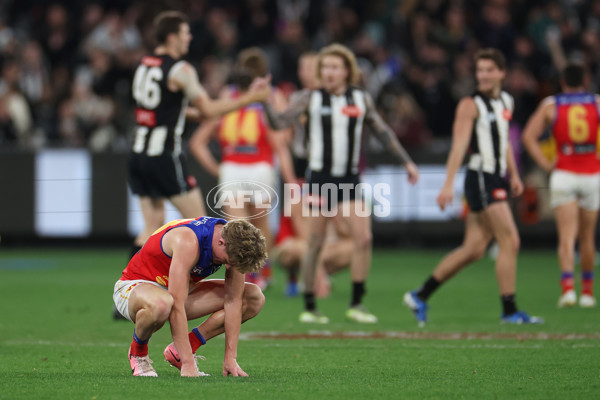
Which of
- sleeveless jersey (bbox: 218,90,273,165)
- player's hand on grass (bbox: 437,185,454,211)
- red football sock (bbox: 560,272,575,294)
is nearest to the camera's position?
player's hand on grass (bbox: 437,185,454,211)

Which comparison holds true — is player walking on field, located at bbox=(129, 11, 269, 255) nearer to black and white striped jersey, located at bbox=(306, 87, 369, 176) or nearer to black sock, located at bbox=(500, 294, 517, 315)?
black and white striped jersey, located at bbox=(306, 87, 369, 176)

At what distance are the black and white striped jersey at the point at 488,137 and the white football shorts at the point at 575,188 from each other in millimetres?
1689

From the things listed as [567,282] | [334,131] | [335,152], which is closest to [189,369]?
[335,152]

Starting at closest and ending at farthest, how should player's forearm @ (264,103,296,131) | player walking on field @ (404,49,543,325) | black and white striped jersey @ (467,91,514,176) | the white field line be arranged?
the white field line
player walking on field @ (404,49,543,325)
black and white striped jersey @ (467,91,514,176)
player's forearm @ (264,103,296,131)

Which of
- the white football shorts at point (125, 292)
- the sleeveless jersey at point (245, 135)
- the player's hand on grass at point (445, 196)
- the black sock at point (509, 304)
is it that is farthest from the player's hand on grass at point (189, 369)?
the sleeveless jersey at point (245, 135)

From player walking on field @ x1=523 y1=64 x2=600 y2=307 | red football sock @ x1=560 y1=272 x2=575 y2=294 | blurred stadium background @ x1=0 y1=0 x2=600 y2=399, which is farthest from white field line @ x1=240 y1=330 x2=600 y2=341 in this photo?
player walking on field @ x1=523 y1=64 x2=600 y2=307

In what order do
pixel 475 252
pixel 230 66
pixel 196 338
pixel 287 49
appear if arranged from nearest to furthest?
pixel 196 338
pixel 475 252
pixel 230 66
pixel 287 49

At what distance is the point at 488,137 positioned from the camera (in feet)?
31.0

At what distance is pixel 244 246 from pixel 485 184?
12.7 ft

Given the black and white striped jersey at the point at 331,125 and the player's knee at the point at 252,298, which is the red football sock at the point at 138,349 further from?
the black and white striped jersey at the point at 331,125

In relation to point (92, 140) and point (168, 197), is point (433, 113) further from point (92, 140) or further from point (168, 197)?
point (168, 197)

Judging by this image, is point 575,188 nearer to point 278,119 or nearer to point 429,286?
point 429,286

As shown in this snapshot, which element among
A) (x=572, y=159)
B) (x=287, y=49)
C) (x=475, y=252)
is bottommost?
(x=475, y=252)

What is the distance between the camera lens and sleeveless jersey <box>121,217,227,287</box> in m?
6.24
